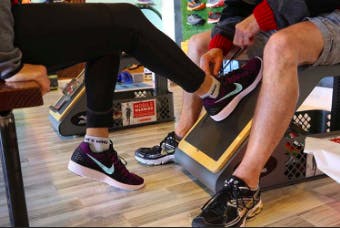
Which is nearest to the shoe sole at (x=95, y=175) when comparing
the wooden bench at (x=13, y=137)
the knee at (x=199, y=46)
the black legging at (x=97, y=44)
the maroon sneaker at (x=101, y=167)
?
the maroon sneaker at (x=101, y=167)

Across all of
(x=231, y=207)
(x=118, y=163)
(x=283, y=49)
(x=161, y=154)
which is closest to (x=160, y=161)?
(x=161, y=154)

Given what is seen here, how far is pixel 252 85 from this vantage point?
47.6 inches

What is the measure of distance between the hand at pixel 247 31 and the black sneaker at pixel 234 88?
69mm

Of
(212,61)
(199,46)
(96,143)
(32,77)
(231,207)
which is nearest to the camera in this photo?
(32,77)

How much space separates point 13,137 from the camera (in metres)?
0.82

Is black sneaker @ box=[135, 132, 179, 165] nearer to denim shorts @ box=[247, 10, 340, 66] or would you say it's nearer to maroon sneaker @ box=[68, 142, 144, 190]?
maroon sneaker @ box=[68, 142, 144, 190]

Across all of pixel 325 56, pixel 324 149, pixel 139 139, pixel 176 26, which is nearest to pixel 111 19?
pixel 325 56

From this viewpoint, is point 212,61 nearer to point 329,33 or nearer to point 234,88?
point 234,88

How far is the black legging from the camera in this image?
2.91 feet

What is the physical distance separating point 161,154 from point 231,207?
0.55 m

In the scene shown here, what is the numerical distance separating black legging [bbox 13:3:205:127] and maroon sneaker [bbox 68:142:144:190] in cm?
9

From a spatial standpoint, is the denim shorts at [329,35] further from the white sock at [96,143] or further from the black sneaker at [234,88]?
Answer: the white sock at [96,143]

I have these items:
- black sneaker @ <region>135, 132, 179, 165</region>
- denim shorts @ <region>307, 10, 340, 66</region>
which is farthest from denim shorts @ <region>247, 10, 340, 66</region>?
black sneaker @ <region>135, 132, 179, 165</region>

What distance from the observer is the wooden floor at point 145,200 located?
1.04m
